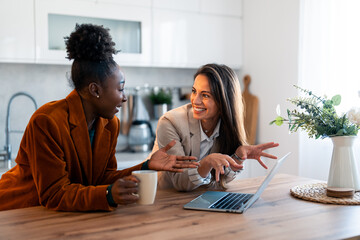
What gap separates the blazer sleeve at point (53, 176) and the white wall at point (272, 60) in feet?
7.43

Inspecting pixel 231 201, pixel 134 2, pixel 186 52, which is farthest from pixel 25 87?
pixel 231 201

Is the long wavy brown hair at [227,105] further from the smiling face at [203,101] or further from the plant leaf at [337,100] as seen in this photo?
the plant leaf at [337,100]

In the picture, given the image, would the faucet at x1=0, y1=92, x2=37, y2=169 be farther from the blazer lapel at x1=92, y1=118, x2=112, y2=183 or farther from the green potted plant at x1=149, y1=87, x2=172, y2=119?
the blazer lapel at x1=92, y1=118, x2=112, y2=183

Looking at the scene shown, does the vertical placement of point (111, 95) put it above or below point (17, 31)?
below

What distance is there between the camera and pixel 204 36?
3615 millimetres

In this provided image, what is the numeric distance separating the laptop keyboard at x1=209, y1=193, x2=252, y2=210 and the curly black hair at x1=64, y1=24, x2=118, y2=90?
2.04ft

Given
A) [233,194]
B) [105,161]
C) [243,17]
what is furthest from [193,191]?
[243,17]

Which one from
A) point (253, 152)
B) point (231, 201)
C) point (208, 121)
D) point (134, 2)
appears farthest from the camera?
point (134, 2)

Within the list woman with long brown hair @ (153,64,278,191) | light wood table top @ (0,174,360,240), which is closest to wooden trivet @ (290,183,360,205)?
light wood table top @ (0,174,360,240)

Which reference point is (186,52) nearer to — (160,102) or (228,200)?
(160,102)

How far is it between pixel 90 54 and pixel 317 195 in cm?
100

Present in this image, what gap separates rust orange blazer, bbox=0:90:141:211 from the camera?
1344 mm

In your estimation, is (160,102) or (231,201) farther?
(160,102)

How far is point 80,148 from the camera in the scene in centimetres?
150
